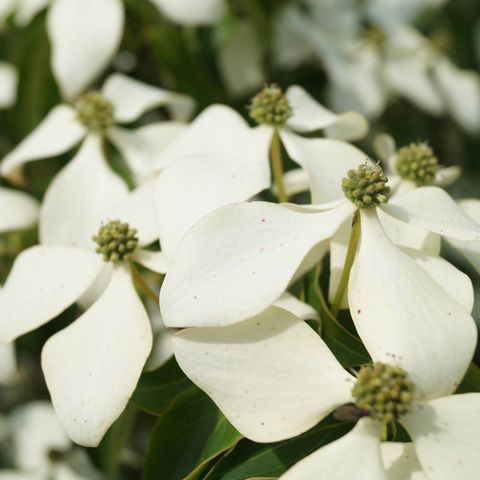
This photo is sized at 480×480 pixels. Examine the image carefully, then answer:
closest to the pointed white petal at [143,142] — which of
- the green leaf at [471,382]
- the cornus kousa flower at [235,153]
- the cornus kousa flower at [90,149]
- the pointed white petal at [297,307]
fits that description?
the cornus kousa flower at [90,149]

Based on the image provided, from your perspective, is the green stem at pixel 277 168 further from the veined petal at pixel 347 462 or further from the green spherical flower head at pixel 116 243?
the veined petal at pixel 347 462

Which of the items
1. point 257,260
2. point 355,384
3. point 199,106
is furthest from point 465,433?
point 199,106

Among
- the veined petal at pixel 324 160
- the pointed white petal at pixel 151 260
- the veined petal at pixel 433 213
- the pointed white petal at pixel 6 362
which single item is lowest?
the pointed white petal at pixel 6 362

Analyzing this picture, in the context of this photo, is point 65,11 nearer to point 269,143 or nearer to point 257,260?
point 269,143

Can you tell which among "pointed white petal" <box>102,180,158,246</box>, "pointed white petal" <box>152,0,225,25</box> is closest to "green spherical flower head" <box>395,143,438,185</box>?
"pointed white petal" <box>102,180,158,246</box>

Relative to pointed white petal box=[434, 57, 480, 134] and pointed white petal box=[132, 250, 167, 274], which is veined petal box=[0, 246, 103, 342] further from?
pointed white petal box=[434, 57, 480, 134]

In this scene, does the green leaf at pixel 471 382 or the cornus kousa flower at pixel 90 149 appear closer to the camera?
the green leaf at pixel 471 382
